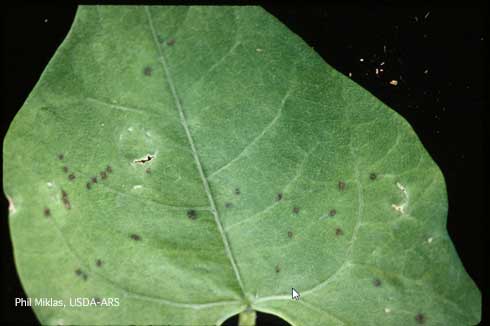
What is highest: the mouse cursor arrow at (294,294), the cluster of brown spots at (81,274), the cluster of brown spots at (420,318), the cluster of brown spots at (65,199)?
the cluster of brown spots at (65,199)

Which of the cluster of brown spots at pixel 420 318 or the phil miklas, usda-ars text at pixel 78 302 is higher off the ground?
the cluster of brown spots at pixel 420 318

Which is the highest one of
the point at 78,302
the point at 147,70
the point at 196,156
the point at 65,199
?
the point at 147,70

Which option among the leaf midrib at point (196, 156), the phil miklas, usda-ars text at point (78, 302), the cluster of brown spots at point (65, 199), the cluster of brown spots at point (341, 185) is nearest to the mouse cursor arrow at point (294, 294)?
the leaf midrib at point (196, 156)

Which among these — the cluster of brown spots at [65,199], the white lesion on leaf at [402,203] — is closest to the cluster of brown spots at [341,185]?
the white lesion on leaf at [402,203]

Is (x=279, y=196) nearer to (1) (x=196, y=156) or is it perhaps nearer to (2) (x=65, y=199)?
(1) (x=196, y=156)

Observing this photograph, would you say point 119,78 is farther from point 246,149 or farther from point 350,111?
point 350,111

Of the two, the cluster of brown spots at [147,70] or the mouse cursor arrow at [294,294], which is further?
the mouse cursor arrow at [294,294]

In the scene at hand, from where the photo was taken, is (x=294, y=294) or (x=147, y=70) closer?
(x=147, y=70)

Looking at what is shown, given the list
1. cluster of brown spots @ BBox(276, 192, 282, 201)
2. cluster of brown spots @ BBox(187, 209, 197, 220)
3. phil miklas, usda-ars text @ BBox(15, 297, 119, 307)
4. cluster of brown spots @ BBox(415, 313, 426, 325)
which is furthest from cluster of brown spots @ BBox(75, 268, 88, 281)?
cluster of brown spots @ BBox(415, 313, 426, 325)

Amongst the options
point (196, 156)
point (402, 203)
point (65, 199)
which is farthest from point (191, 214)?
point (402, 203)

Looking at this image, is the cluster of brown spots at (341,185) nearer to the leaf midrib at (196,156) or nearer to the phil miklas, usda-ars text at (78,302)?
the leaf midrib at (196,156)

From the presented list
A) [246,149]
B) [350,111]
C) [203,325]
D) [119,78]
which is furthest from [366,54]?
[203,325]
